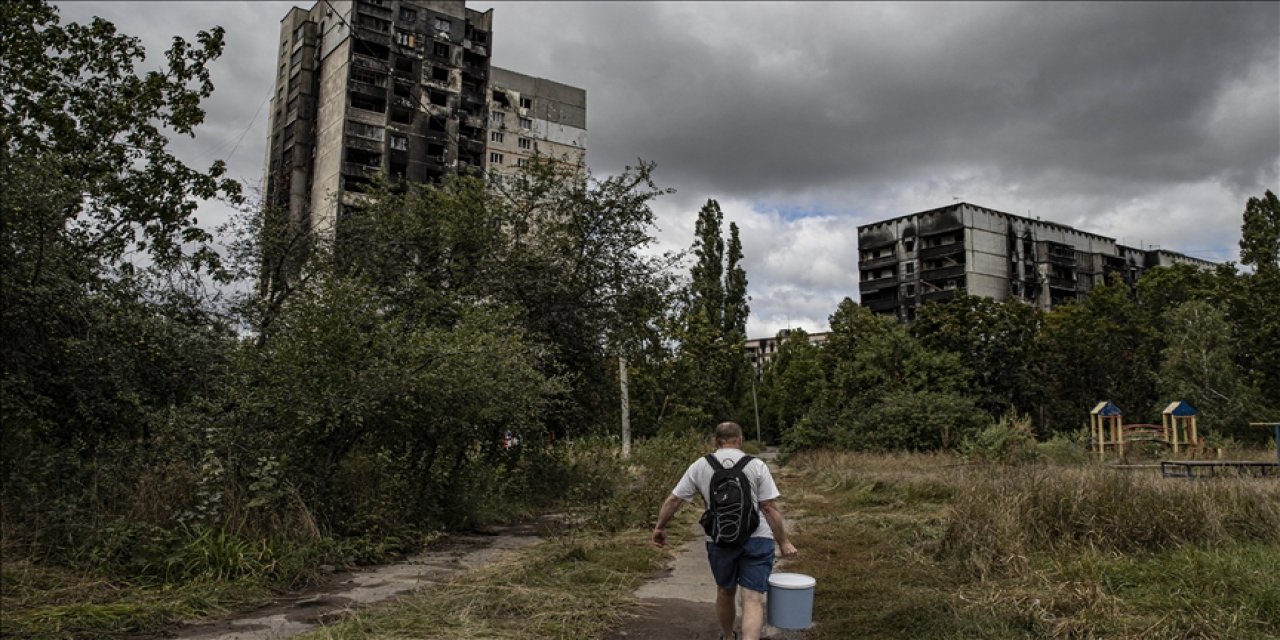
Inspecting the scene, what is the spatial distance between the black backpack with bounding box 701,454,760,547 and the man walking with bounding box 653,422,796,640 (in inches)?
2.1

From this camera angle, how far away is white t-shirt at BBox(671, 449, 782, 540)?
18.9 feet

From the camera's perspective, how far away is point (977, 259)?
78188 millimetres

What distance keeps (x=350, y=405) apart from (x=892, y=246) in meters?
81.8

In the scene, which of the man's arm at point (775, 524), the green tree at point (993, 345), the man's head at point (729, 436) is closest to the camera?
the man's arm at point (775, 524)

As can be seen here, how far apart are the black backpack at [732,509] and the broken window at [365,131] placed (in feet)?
192

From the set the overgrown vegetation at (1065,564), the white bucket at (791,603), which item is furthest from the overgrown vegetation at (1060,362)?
the white bucket at (791,603)

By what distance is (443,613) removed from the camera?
7.00 meters

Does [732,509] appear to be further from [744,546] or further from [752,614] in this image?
[752,614]

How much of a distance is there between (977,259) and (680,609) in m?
78.1

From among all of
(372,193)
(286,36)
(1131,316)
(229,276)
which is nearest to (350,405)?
(229,276)

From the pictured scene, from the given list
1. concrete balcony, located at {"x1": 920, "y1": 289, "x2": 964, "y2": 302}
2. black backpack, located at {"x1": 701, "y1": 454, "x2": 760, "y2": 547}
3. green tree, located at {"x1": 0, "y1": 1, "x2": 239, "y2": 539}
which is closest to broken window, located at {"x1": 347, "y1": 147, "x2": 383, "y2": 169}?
green tree, located at {"x1": 0, "y1": 1, "x2": 239, "y2": 539}

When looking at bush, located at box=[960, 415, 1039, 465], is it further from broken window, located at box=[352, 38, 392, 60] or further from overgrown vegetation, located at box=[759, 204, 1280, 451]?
broken window, located at box=[352, 38, 392, 60]

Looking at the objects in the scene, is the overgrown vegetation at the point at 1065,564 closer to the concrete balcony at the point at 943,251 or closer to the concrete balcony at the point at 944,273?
the concrete balcony at the point at 944,273

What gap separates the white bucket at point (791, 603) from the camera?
5527mm
